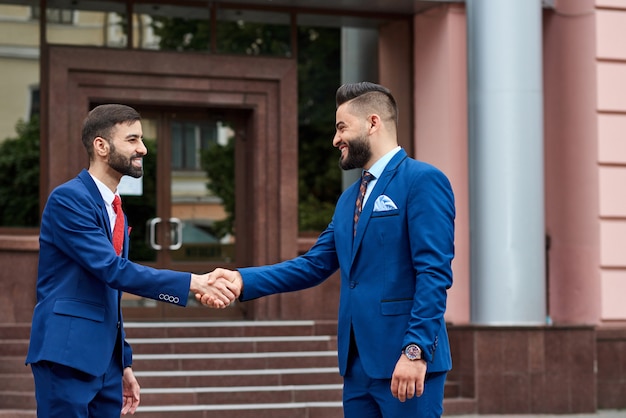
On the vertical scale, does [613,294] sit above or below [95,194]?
below

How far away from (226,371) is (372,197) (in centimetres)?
642

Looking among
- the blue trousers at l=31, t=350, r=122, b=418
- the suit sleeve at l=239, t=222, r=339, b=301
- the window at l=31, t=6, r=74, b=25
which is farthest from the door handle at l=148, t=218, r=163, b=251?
the blue trousers at l=31, t=350, r=122, b=418

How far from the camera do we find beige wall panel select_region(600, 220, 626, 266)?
38.3 ft

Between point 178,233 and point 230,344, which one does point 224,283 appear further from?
point 178,233

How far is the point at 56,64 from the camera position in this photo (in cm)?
1204

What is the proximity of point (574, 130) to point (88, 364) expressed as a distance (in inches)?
317

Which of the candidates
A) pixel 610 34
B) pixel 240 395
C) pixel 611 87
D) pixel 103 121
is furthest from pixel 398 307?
pixel 610 34

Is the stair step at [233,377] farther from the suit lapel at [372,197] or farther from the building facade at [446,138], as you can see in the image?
the suit lapel at [372,197]

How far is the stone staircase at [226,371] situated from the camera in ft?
34.2

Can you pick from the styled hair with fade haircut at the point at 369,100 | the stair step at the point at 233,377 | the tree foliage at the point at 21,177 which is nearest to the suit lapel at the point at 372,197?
the styled hair with fade haircut at the point at 369,100

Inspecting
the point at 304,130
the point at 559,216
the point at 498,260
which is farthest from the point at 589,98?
the point at 304,130

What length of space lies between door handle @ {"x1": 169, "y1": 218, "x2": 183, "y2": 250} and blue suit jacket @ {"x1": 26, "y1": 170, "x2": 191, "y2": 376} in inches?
297

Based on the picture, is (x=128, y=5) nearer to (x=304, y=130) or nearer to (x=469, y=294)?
(x=304, y=130)

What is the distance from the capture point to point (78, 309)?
5.09m
